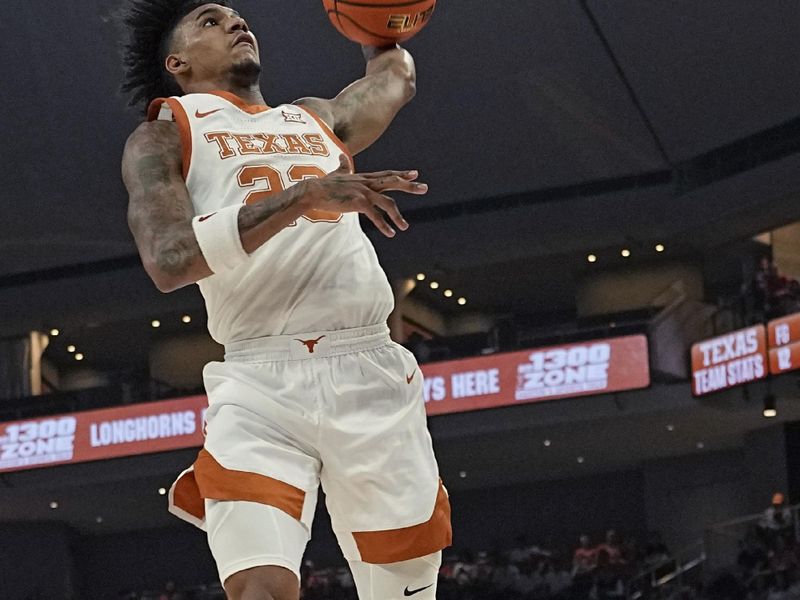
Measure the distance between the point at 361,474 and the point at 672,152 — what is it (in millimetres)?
17685

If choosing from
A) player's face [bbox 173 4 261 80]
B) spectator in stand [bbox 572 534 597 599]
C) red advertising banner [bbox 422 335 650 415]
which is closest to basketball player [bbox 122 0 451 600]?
player's face [bbox 173 4 261 80]

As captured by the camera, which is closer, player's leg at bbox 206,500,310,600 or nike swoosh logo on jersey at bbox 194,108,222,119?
player's leg at bbox 206,500,310,600

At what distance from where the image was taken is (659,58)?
56.0 feet

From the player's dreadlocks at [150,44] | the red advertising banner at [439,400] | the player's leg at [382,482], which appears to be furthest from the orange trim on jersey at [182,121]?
the red advertising banner at [439,400]

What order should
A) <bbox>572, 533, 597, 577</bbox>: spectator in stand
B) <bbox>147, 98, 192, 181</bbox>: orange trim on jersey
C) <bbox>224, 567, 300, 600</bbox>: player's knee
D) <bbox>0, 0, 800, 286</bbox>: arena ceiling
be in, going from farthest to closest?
<bbox>572, 533, 597, 577</bbox>: spectator in stand
<bbox>0, 0, 800, 286</bbox>: arena ceiling
<bbox>147, 98, 192, 181</bbox>: orange trim on jersey
<bbox>224, 567, 300, 600</bbox>: player's knee

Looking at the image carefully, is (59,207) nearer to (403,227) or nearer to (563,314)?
(563,314)

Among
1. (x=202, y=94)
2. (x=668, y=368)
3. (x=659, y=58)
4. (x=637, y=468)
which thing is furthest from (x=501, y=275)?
(x=202, y=94)

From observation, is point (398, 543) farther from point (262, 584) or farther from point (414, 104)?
point (414, 104)

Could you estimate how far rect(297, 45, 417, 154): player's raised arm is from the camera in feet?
11.6

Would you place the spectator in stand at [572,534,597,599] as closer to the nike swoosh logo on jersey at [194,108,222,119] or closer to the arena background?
the arena background

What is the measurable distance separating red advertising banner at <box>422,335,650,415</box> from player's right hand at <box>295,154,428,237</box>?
613 inches

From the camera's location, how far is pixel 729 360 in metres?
17.6

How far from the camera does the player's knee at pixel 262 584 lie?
2662 mm

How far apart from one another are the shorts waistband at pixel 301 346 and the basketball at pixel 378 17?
989mm
